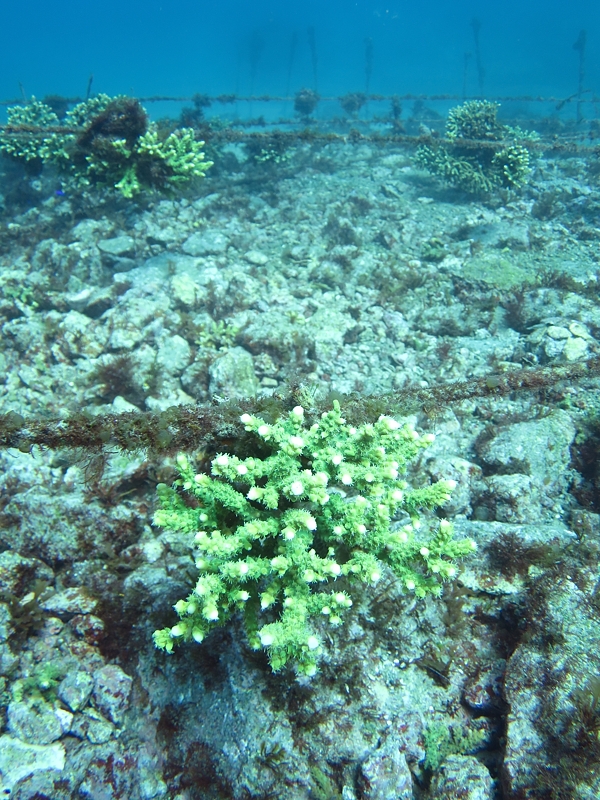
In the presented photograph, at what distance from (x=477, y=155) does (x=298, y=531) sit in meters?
13.0

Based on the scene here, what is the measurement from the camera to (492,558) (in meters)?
3.99

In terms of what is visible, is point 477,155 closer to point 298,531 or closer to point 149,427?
point 149,427

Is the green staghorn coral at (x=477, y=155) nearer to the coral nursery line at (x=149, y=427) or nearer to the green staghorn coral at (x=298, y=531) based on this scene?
the coral nursery line at (x=149, y=427)

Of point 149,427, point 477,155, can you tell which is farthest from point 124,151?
point 477,155

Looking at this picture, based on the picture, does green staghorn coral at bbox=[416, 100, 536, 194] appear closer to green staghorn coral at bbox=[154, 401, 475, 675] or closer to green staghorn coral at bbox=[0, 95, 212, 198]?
green staghorn coral at bbox=[0, 95, 212, 198]

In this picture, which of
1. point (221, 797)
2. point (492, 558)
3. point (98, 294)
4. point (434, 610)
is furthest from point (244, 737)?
point (98, 294)

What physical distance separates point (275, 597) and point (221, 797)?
1678mm

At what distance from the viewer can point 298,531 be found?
118 inches

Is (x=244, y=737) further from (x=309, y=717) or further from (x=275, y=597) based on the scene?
(x=275, y=597)

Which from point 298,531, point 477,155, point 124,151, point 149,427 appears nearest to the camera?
point 298,531

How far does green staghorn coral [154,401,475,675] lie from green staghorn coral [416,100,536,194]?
11.2 metres

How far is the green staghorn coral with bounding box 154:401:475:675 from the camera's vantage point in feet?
9.29

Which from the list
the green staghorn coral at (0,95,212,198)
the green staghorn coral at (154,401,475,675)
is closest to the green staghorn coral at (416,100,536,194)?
the green staghorn coral at (0,95,212,198)

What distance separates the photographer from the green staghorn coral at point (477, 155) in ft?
36.8
